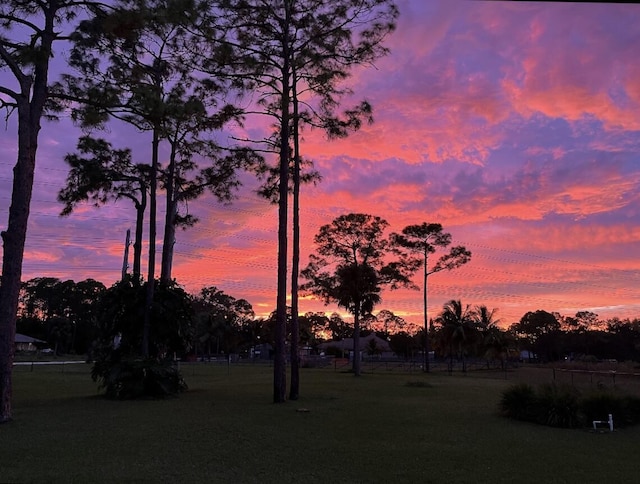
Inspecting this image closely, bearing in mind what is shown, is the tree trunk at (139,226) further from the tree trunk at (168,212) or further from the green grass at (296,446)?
the green grass at (296,446)

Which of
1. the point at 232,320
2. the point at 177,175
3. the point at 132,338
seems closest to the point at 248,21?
the point at 177,175

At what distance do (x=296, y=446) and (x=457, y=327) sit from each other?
159 feet

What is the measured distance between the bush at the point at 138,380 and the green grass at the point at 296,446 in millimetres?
2372

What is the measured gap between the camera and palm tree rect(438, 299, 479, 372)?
182ft

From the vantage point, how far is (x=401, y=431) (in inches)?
447

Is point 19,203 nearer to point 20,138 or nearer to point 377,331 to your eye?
point 20,138

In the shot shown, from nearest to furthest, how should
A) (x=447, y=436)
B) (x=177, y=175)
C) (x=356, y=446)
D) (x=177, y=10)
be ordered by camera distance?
(x=356, y=446)
(x=447, y=436)
(x=177, y=10)
(x=177, y=175)

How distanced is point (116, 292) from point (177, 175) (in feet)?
26.7

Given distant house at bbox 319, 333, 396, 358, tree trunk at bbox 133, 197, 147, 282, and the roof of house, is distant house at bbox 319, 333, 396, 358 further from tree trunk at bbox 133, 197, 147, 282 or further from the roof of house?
tree trunk at bbox 133, 197, 147, 282

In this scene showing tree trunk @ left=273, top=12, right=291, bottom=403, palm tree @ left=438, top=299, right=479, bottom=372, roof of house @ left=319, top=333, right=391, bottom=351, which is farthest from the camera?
roof of house @ left=319, top=333, right=391, bottom=351

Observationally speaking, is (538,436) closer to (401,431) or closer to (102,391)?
(401,431)

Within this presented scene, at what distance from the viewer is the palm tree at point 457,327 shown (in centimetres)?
5541

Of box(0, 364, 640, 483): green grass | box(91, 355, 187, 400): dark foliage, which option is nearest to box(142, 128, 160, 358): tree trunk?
box(91, 355, 187, 400): dark foliage

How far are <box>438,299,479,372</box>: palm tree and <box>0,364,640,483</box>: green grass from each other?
135 ft
